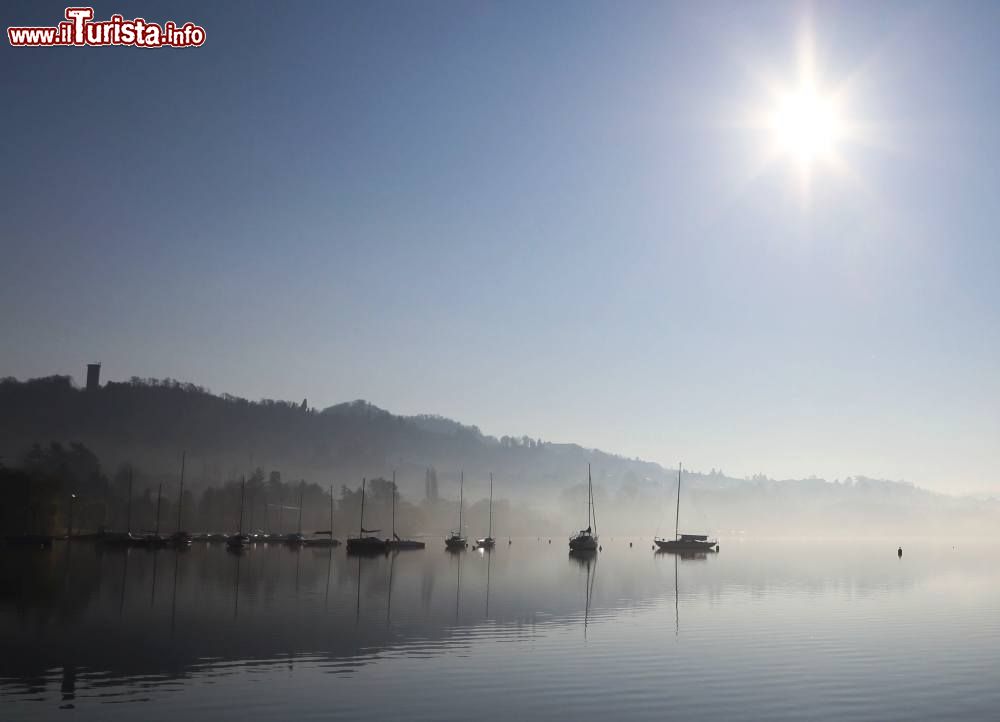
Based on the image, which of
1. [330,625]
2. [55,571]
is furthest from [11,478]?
[330,625]

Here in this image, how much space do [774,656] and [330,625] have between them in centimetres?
3087

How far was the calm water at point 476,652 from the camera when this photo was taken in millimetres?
37312

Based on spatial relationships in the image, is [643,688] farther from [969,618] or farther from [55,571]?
[55,571]

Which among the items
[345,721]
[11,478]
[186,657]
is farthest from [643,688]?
[11,478]

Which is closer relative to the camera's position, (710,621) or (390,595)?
(710,621)

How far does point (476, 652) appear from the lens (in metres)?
51.4

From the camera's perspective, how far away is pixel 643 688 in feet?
138

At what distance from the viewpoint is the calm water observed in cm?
3731

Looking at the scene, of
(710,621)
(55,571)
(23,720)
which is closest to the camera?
(23,720)

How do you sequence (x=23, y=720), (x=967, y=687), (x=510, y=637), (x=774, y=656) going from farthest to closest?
1. (x=510, y=637)
2. (x=774, y=656)
3. (x=967, y=687)
4. (x=23, y=720)

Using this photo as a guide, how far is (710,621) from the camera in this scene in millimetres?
70938

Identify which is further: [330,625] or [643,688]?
[330,625]

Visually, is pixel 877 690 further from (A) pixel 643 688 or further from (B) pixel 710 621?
(B) pixel 710 621

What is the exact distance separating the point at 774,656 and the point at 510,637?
17.2 metres
